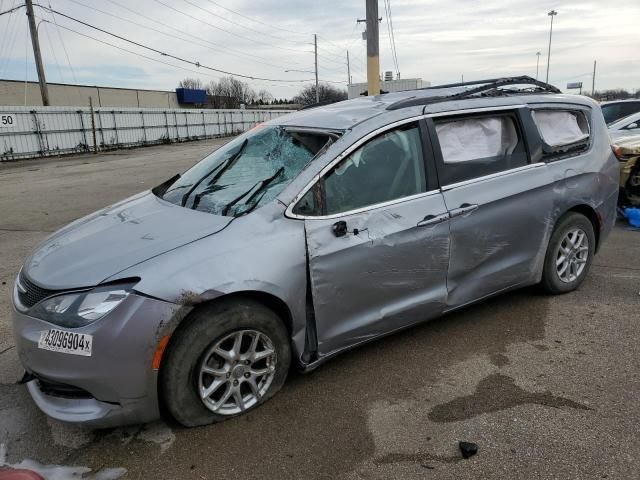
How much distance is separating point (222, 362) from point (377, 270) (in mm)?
1057

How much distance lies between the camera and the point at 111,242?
284 cm

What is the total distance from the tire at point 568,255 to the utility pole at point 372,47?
23.3ft

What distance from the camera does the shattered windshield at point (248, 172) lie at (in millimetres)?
3081

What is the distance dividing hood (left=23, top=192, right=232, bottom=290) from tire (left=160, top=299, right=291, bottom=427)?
1.45 ft

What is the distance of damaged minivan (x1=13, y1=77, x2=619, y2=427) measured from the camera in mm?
2479

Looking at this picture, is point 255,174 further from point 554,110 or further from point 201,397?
point 554,110

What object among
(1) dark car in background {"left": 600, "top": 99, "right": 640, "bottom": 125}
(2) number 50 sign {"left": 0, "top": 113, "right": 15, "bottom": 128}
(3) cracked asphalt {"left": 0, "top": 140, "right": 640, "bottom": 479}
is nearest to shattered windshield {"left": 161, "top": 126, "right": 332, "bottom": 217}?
(3) cracked asphalt {"left": 0, "top": 140, "right": 640, "bottom": 479}

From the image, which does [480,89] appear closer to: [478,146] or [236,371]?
[478,146]

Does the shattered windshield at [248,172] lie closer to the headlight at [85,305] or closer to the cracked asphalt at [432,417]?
the headlight at [85,305]

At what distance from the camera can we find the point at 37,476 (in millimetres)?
2285

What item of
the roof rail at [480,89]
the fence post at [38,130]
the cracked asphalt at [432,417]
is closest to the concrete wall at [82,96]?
the fence post at [38,130]

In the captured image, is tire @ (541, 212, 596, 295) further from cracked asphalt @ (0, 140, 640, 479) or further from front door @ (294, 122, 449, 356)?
front door @ (294, 122, 449, 356)

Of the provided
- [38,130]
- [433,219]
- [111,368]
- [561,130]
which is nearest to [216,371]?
[111,368]

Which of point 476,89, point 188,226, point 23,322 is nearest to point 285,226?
point 188,226
